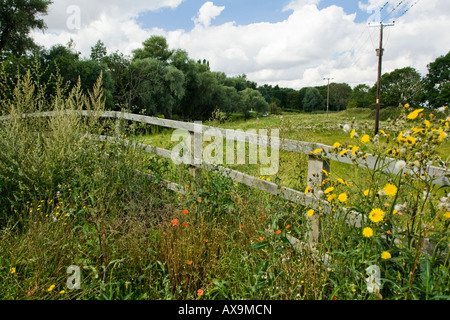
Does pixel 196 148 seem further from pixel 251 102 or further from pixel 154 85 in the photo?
pixel 251 102

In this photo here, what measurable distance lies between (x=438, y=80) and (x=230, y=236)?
226ft

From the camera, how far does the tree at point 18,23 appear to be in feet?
61.4

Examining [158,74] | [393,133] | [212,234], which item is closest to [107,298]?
[212,234]

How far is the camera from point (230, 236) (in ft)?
8.98

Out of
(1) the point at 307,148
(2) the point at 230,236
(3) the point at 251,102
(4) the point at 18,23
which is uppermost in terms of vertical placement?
(4) the point at 18,23

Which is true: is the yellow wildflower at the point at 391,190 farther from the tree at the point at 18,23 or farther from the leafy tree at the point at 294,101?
the leafy tree at the point at 294,101

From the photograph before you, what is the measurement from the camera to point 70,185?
3.32 metres

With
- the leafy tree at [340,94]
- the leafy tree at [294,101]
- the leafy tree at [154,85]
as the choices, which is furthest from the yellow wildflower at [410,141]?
the leafy tree at [294,101]

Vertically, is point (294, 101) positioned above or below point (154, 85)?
above

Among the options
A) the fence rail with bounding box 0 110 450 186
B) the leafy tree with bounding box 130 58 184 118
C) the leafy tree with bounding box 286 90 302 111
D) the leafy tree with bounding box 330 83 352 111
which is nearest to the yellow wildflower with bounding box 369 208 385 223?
the fence rail with bounding box 0 110 450 186

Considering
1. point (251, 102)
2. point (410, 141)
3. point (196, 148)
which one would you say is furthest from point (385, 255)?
point (251, 102)

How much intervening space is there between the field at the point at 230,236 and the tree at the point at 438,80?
62.0 metres

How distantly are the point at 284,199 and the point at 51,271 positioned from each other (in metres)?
2.14

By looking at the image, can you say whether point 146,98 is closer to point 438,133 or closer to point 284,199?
point 284,199
